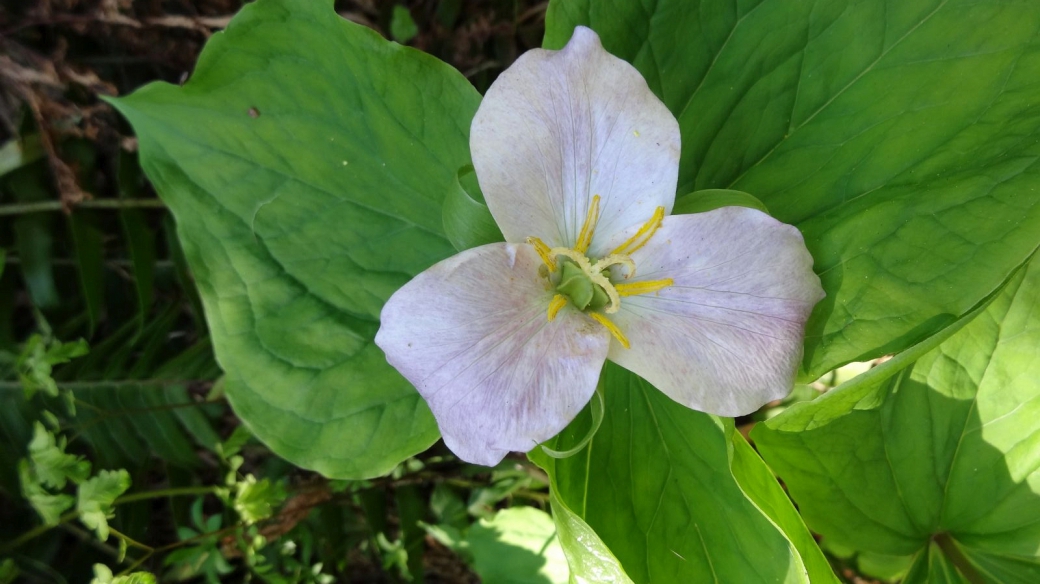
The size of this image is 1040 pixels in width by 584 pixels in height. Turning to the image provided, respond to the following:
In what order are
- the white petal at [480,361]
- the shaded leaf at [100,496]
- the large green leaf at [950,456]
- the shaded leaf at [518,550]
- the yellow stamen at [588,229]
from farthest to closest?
the shaded leaf at [518,550]
the large green leaf at [950,456]
the shaded leaf at [100,496]
the yellow stamen at [588,229]
the white petal at [480,361]

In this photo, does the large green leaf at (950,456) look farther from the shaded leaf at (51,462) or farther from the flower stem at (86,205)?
the flower stem at (86,205)

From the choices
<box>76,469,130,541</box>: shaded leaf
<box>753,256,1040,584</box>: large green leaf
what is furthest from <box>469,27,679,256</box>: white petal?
<box>76,469,130,541</box>: shaded leaf

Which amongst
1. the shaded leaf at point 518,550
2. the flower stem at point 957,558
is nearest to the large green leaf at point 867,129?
the flower stem at point 957,558

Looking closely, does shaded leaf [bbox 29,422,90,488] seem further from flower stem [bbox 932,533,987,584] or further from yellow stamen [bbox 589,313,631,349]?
flower stem [bbox 932,533,987,584]

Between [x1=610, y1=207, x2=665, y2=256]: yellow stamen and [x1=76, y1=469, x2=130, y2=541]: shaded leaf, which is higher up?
[x1=610, y1=207, x2=665, y2=256]: yellow stamen

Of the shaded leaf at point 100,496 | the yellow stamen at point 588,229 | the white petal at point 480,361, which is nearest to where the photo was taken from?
the white petal at point 480,361

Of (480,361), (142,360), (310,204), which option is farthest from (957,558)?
(142,360)

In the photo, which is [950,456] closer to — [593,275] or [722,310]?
[722,310]
